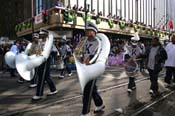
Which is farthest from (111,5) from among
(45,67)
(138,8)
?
(45,67)

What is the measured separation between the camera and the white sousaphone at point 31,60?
405 inches

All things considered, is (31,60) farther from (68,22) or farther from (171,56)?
(68,22)

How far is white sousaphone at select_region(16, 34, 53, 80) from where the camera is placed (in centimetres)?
1029

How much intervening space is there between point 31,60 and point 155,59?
3545mm

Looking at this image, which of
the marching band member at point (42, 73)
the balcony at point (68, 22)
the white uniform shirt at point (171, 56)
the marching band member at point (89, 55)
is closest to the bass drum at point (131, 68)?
the white uniform shirt at point (171, 56)

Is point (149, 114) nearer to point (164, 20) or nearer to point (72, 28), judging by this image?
point (72, 28)

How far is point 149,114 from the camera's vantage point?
8.70m

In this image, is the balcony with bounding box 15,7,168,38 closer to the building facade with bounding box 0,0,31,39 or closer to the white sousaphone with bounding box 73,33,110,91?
the building facade with bounding box 0,0,31,39

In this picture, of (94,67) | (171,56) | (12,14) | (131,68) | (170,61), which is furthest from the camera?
(12,14)

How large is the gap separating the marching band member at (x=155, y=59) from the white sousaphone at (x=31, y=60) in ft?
9.94

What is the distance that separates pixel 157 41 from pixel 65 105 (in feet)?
11.4

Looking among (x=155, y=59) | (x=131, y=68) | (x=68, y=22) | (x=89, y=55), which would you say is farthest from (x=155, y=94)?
(x=68, y=22)

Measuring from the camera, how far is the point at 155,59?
453 inches

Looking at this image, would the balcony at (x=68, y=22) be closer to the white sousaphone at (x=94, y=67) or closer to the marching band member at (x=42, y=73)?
the marching band member at (x=42, y=73)
